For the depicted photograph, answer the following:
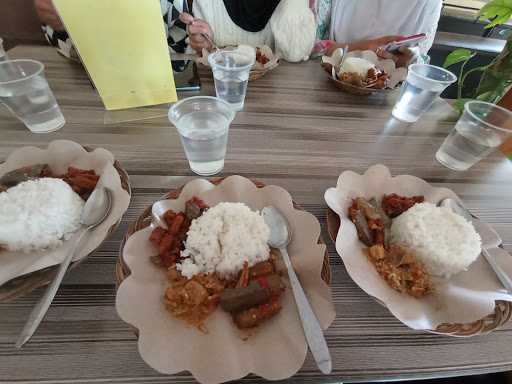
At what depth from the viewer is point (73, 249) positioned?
1.96 feet

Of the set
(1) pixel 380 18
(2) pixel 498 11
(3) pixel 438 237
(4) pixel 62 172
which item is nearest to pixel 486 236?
(3) pixel 438 237

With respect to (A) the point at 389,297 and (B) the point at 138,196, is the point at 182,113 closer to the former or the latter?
(B) the point at 138,196

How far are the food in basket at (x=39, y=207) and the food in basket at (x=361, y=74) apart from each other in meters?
1.24

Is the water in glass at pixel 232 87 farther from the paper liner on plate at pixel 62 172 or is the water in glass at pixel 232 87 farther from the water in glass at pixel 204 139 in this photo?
the paper liner on plate at pixel 62 172

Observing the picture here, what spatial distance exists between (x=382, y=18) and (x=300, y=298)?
2.51 m

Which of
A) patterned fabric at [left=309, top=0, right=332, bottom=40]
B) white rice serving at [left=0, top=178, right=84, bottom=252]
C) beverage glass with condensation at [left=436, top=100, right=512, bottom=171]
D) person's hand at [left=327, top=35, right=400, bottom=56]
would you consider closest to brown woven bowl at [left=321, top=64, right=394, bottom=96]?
person's hand at [left=327, top=35, right=400, bottom=56]

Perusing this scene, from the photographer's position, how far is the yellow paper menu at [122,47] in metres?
0.86

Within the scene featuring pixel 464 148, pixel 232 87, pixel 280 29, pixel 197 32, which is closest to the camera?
pixel 464 148

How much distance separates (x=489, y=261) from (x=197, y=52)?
1672 millimetres

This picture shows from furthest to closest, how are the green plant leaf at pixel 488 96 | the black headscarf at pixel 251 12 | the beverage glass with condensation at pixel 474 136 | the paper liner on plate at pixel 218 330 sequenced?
the black headscarf at pixel 251 12 < the green plant leaf at pixel 488 96 < the beverage glass with condensation at pixel 474 136 < the paper liner on plate at pixel 218 330

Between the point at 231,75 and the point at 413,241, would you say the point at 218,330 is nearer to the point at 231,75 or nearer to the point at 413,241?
the point at 413,241

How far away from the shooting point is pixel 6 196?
0.68 metres

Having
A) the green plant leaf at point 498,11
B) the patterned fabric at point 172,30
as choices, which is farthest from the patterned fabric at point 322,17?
the green plant leaf at point 498,11

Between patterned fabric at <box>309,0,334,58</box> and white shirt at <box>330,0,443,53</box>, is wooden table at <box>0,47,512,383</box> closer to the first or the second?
patterned fabric at <box>309,0,334,58</box>
